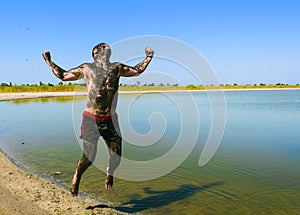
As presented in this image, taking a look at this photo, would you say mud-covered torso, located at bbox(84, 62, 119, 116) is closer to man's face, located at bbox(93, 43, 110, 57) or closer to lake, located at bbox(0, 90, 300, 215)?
man's face, located at bbox(93, 43, 110, 57)

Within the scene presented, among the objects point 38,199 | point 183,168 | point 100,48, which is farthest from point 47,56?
point 183,168

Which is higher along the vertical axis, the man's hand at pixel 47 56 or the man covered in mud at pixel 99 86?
the man's hand at pixel 47 56

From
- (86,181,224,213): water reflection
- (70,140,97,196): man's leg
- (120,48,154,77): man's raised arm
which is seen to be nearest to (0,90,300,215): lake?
(86,181,224,213): water reflection

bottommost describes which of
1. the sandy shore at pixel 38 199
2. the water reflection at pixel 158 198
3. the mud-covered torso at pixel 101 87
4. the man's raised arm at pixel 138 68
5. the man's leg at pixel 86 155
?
the water reflection at pixel 158 198

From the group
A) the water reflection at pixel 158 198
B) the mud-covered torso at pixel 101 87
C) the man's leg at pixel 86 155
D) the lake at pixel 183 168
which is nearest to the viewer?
the mud-covered torso at pixel 101 87

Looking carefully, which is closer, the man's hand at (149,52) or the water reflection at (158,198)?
the man's hand at (149,52)

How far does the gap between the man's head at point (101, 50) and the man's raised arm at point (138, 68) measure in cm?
34

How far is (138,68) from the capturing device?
201 inches

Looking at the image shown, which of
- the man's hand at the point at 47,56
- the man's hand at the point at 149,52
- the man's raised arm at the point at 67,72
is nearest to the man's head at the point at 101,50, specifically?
the man's raised arm at the point at 67,72

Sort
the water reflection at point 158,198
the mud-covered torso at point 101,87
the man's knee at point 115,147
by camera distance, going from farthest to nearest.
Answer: the water reflection at point 158,198
the man's knee at point 115,147
the mud-covered torso at point 101,87

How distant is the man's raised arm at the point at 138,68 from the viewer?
5.08m

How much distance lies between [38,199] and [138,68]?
3.05 metres

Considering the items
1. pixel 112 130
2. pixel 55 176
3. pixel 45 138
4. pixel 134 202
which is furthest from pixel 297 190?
pixel 45 138

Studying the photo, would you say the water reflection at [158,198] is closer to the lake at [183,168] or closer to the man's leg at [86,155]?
the lake at [183,168]
